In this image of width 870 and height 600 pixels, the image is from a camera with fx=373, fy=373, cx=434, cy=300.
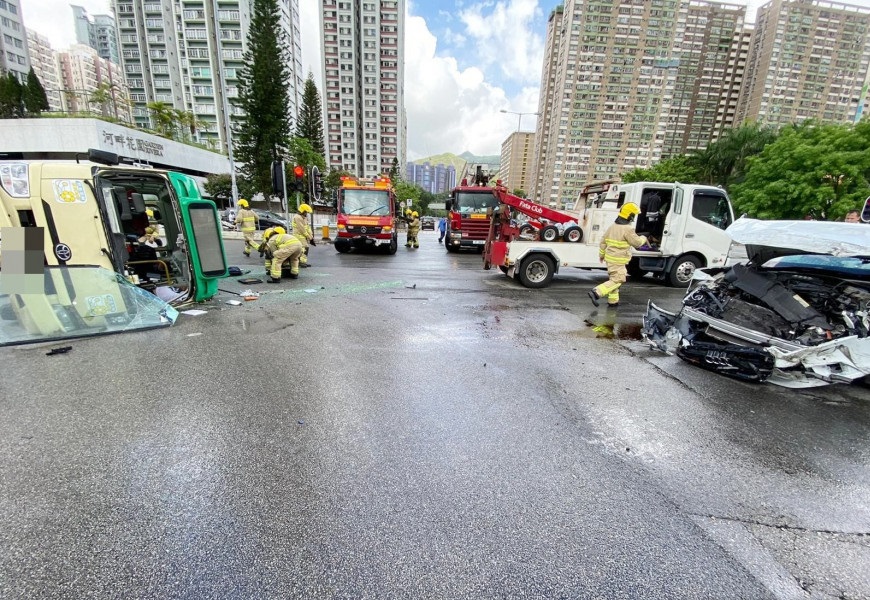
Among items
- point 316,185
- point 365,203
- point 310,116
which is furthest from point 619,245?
point 310,116

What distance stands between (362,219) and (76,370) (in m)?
10.1

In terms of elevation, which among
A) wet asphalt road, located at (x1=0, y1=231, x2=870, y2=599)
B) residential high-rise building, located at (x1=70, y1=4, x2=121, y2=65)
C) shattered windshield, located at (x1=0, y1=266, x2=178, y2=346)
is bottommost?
wet asphalt road, located at (x1=0, y1=231, x2=870, y2=599)

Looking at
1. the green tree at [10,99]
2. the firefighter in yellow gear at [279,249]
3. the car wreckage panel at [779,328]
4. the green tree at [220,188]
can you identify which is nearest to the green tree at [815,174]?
the car wreckage panel at [779,328]

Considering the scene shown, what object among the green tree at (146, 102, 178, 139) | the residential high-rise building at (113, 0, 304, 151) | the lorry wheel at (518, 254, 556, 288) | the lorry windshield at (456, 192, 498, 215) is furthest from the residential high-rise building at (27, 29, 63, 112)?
the lorry wheel at (518, 254, 556, 288)

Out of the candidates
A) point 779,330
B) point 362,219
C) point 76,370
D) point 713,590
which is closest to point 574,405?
point 713,590

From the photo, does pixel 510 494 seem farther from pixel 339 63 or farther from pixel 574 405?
→ pixel 339 63

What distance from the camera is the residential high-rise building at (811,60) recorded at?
79.9m

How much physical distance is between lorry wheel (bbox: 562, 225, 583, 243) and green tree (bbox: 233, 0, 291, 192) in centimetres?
2747

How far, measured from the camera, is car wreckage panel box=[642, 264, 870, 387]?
3.53m

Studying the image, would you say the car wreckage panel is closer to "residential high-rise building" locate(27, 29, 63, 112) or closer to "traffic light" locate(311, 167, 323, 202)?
"traffic light" locate(311, 167, 323, 202)

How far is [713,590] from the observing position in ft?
5.50

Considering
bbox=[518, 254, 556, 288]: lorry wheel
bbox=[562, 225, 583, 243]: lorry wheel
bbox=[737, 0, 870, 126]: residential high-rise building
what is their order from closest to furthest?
bbox=[518, 254, 556, 288]: lorry wheel < bbox=[562, 225, 583, 243]: lorry wheel < bbox=[737, 0, 870, 126]: residential high-rise building

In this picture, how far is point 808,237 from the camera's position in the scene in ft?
12.2

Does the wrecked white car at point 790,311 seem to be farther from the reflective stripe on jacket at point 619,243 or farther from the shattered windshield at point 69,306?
the shattered windshield at point 69,306
